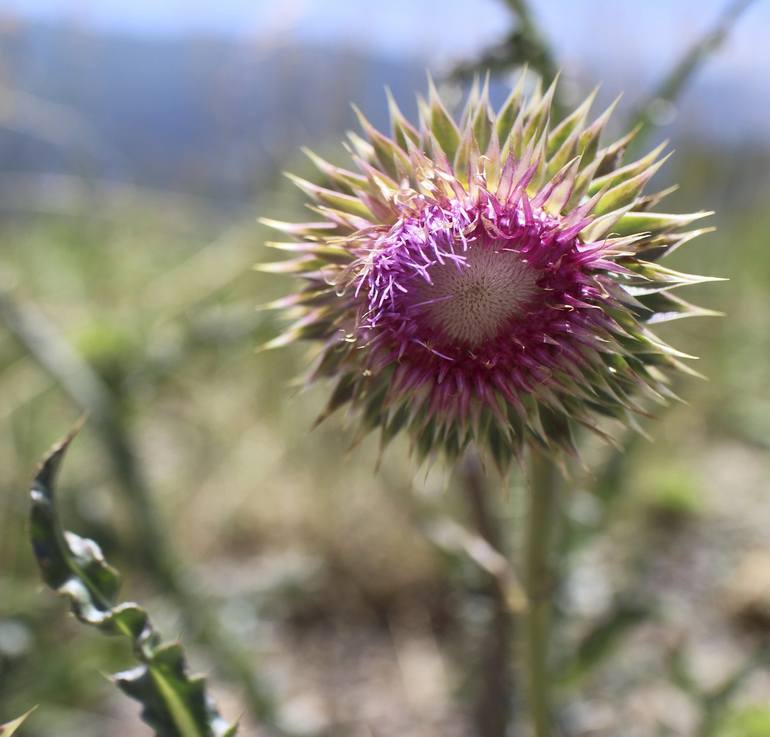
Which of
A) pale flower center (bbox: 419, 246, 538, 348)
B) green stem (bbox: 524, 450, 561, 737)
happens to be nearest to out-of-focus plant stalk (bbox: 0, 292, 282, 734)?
green stem (bbox: 524, 450, 561, 737)

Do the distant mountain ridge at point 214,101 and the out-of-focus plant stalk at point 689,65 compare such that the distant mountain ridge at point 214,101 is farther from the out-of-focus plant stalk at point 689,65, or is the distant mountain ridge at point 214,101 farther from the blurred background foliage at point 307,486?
the out-of-focus plant stalk at point 689,65

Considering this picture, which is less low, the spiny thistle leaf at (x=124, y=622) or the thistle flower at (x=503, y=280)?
the thistle flower at (x=503, y=280)

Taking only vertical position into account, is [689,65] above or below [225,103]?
above

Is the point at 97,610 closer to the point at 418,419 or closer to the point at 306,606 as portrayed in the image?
the point at 418,419

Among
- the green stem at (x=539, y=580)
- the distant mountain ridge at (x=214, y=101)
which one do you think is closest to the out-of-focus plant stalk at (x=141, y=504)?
the green stem at (x=539, y=580)

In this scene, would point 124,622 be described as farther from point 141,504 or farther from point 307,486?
point 307,486

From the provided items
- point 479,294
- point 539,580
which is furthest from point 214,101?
point 479,294

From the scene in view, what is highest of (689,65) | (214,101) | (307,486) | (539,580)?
(689,65)
